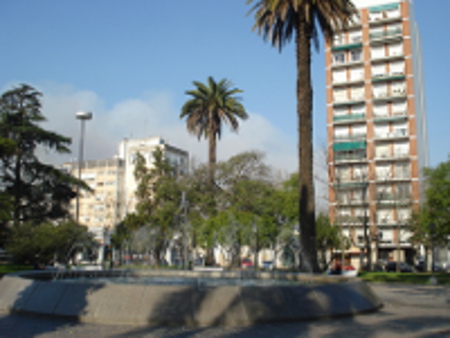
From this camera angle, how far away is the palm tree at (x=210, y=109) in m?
40.3

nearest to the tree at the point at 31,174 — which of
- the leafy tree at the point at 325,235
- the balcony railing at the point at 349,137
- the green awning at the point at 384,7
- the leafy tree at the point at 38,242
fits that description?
the leafy tree at the point at 38,242

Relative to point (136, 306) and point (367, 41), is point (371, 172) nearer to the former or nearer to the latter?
point (367, 41)

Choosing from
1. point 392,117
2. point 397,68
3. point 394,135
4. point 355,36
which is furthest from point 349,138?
point 355,36

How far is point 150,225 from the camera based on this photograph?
140 feet

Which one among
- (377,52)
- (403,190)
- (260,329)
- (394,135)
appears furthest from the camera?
(377,52)

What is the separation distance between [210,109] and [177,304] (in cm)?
3130

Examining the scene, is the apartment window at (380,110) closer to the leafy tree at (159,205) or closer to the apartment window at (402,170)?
the apartment window at (402,170)

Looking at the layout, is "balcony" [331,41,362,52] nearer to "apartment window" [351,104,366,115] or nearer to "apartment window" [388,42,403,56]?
"apartment window" [388,42,403,56]

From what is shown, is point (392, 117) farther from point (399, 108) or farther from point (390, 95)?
point (390, 95)

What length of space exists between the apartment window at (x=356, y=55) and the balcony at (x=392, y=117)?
7.95 metres

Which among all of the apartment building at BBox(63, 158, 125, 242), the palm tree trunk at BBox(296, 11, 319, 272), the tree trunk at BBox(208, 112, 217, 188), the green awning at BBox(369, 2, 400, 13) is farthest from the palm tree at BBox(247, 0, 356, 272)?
the apartment building at BBox(63, 158, 125, 242)

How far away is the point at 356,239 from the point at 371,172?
828 centimetres

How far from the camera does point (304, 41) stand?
2162 cm

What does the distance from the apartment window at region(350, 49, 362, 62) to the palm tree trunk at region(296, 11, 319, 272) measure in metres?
40.5
